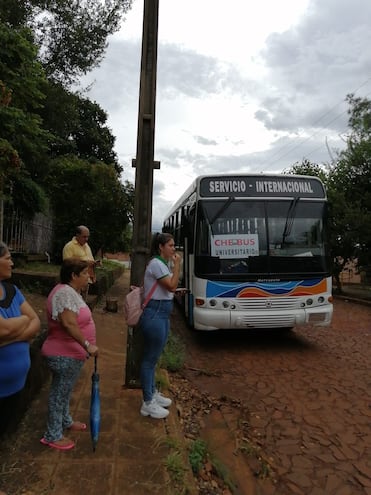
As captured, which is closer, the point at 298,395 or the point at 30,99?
the point at 298,395

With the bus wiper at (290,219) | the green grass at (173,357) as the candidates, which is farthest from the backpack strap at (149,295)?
the bus wiper at (290,219)

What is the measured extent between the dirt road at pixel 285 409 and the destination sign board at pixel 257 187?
2.69 metres

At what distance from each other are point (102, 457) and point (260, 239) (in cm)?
463

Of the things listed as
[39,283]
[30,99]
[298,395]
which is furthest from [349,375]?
[30,99]

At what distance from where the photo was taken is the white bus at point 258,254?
675 centimetres

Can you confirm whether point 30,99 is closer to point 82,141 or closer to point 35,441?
point 35,441

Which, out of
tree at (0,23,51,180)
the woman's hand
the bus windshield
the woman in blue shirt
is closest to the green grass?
the bus windshield

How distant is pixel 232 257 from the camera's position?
22.4ft

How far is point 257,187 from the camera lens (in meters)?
7.17

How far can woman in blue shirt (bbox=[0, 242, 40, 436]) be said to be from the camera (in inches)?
94.4

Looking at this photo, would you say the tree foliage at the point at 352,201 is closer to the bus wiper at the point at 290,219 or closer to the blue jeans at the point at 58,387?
the bus wiper at the point at 290,219

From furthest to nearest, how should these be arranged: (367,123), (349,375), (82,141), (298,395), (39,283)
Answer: (82,141) < (367,123) < (39,283) < (349,375) < (298,395)

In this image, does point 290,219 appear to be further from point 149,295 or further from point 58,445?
point 58,445

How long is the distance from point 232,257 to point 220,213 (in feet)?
2.55
